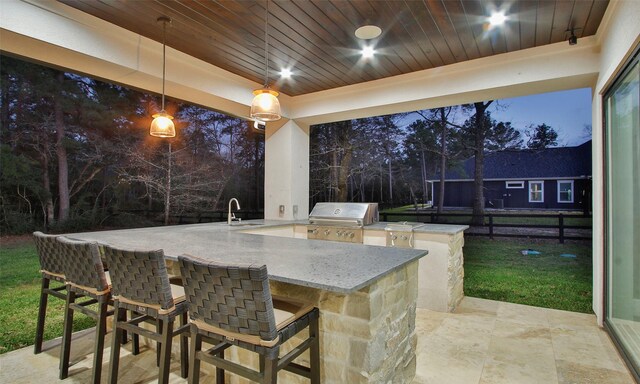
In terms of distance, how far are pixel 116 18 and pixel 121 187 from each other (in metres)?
1.81

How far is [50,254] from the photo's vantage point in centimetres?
215

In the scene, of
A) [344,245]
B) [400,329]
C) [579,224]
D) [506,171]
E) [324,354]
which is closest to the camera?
[324,354]

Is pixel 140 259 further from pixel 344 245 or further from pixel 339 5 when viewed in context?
pixel 339 5

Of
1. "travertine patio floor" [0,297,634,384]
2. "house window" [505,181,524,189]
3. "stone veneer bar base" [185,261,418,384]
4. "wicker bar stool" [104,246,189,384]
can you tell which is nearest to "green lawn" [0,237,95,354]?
"travertine patio floor" [0,297,634,384]

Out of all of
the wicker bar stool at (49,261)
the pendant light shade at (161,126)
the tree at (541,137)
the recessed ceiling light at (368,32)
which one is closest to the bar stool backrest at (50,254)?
the wicker bar stool at (49,261)

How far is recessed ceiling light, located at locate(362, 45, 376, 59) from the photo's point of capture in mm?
3051

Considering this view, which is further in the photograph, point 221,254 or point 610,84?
point 610,84

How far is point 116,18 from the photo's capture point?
2.55m

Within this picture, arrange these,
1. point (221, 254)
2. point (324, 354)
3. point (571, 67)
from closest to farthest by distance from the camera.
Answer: point (324, 354)
point (221, 254)
point (571, 67)

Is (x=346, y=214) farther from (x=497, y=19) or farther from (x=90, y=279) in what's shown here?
(x=90, y=279)

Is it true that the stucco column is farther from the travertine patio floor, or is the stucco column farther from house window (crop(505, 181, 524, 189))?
house window (crop(505, 181, 524, 189))

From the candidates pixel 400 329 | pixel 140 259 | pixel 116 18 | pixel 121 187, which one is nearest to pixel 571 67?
pixel 400 329

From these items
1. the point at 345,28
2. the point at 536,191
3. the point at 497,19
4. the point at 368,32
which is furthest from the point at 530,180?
the point at 345,28

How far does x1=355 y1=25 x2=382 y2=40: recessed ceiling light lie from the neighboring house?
7.09 ft
